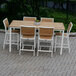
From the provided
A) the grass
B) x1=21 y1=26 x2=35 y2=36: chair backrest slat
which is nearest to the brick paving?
x1=21 y1=26 x2=35 y2=36: chair backrest slat

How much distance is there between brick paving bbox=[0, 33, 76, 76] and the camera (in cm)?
652

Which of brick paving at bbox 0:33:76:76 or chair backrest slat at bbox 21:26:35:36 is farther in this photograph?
chair backrest slat at bbox 21:26:35:36

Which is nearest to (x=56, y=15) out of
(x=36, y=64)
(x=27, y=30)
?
(x=27, y=30)

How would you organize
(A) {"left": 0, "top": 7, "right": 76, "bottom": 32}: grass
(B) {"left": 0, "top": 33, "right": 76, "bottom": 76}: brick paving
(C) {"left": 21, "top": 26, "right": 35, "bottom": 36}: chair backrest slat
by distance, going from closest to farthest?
1. (B) {"left": 0, "top": 33, "right": 76, "bottom": 76}: brick paving
2. (C) {"left": 21, "top": 26, "right": 35, "bottom": 36}: chair backrest slat
3. (A) {"left": 0, "top": 7, "right": 76, "bottom": 32}: grass

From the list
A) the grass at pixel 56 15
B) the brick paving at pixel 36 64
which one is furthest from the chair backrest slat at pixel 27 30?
the grass at pixel 56 15

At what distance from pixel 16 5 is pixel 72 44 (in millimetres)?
4565

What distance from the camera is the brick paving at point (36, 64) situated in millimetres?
6516

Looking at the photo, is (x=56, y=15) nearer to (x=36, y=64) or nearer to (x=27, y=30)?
(x=27, y=30)

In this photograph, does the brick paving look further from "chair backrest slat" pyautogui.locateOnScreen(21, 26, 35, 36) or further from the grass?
the grass

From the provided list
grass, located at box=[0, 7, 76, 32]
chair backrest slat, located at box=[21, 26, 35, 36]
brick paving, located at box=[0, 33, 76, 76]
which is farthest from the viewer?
grass, located at box=[0, 7, 76, 32]

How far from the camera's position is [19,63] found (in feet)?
23.6

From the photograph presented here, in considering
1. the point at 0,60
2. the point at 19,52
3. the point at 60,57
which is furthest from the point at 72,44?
the point at 0,60

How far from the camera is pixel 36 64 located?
7.16 meters

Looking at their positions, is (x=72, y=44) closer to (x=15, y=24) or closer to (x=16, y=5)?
(x=15, y=24)
